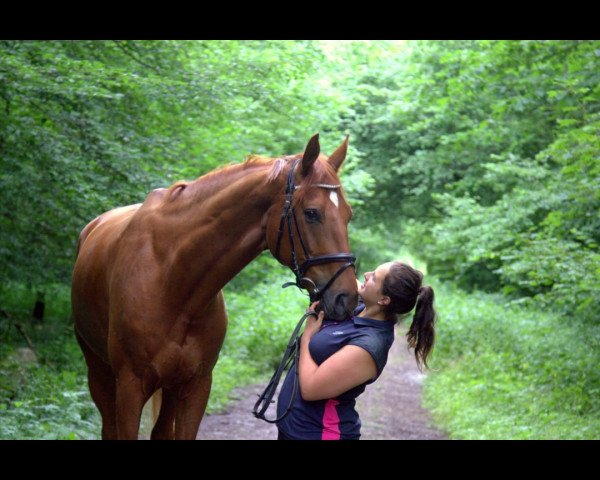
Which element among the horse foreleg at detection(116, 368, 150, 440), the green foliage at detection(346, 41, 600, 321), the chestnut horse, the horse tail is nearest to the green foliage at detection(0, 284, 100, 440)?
the horse tail

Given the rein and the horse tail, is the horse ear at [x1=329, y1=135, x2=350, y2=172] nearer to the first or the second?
the rein

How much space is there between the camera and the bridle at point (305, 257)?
128 inches

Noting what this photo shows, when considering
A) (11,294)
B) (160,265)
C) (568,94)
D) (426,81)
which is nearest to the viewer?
(160,265)

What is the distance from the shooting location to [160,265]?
12.7 feet

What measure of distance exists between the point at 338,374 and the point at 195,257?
1.12 metres

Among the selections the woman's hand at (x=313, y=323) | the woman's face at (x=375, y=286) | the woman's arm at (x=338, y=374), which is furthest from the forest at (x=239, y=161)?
the woman's face at (x=375, y=286)

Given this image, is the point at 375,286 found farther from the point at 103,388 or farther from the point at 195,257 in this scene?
the point at 103,388

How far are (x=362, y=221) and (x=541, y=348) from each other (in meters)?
14.7

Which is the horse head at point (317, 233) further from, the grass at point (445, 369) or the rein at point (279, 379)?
the grass at point (445, 369)

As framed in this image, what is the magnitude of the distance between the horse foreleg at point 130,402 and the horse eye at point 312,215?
1292 mm

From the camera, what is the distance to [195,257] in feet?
12.5

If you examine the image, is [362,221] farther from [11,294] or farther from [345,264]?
[345,264]

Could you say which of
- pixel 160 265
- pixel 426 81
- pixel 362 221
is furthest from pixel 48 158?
pixel 362 221

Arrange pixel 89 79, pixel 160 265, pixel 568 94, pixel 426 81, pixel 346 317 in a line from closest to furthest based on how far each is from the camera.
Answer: pixel 346 317, pixel 160 265, pixel 89 79, pixel 568 94, pixel 426 81
